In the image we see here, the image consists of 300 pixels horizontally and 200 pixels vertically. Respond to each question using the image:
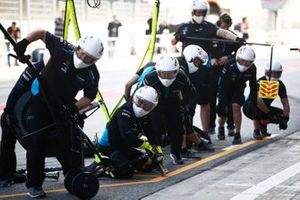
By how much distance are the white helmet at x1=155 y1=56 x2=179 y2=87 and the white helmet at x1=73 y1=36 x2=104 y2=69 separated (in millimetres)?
1588

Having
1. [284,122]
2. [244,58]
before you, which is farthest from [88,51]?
[284,122]

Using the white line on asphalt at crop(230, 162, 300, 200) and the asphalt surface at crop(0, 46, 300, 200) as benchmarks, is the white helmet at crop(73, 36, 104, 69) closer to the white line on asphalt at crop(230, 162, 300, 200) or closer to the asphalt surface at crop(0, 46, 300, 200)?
the asphalt surface at crop(0, 46, 300, 200)

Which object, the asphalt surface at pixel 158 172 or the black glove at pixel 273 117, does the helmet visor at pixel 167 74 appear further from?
the black glove at pixel 273 117

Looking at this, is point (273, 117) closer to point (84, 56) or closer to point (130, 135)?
point (130, 135)

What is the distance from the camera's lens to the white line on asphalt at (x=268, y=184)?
7.27 meters

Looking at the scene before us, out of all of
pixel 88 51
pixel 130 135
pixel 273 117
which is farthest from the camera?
pixel 273 117

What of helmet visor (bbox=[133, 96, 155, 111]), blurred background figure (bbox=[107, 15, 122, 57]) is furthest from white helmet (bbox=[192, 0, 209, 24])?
blurred background figure (bbox=[107, 15, 122, 57])

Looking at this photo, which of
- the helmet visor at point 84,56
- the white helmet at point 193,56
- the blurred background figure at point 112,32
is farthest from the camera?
the blurred background figure at point 112,32

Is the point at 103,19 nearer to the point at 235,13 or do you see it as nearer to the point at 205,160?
the point at 235,13

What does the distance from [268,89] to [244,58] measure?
532mm

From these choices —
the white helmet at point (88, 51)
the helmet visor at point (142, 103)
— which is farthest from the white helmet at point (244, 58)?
the white helmet at point (88, 51)

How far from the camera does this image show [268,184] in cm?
779

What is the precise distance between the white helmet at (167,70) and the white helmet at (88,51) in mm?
1588

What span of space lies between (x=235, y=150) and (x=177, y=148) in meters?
1.26
